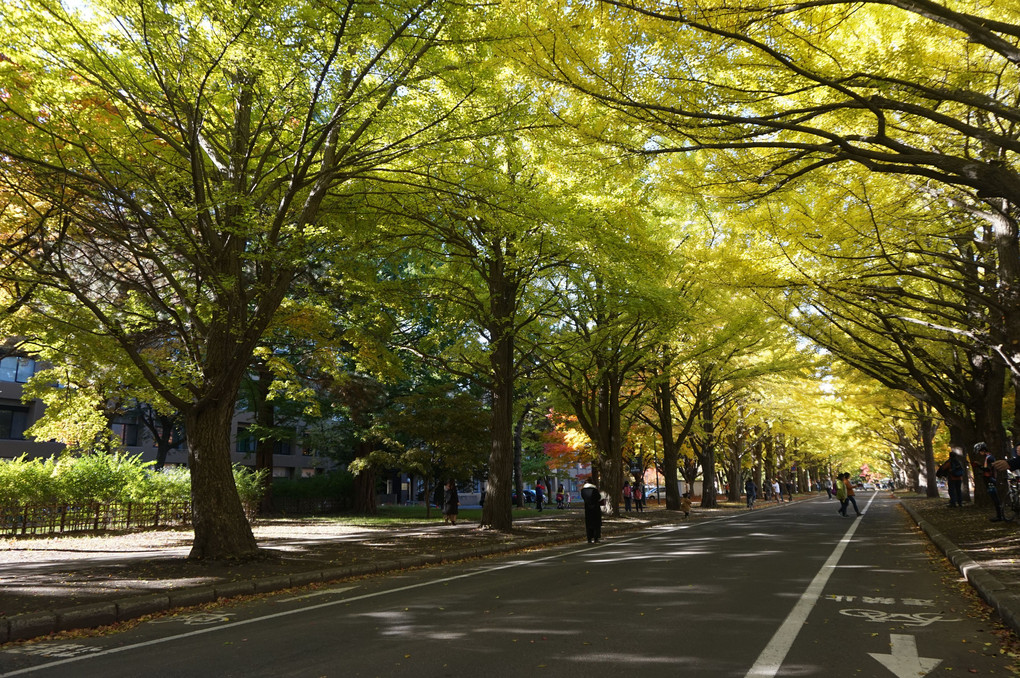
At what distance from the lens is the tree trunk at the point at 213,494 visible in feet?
34.7

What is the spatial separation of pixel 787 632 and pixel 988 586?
3129mm

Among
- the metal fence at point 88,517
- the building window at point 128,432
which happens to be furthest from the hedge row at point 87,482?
the building window at point 128,432

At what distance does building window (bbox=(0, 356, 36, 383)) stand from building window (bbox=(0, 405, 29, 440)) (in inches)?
70.3

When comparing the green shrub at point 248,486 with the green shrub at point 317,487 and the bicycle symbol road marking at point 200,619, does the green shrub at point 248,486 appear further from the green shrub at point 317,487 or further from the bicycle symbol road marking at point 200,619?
the bicycle symbol road marking at point 200,619

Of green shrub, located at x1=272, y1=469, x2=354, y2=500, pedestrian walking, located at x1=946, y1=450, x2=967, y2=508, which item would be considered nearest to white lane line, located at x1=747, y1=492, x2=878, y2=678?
pedestrian walking, located at x1=946, y1=450, x2=967, y2=508

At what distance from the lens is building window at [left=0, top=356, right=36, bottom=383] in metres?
38.7

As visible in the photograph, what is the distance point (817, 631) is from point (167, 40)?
1041cm

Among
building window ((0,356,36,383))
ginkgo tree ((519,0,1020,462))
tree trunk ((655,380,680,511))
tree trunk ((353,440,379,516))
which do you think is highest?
building window ((0,356,36,383))

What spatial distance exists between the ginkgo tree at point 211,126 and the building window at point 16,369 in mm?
33319

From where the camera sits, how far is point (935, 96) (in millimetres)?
6207

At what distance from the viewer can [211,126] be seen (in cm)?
1247

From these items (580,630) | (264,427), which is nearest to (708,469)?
(264,427)

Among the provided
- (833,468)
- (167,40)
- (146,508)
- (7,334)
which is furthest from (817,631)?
(833,468)

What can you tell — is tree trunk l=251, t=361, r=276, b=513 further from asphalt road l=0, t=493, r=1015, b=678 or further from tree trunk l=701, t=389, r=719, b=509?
tree trunk l=701, t=389, r=719, b=509
